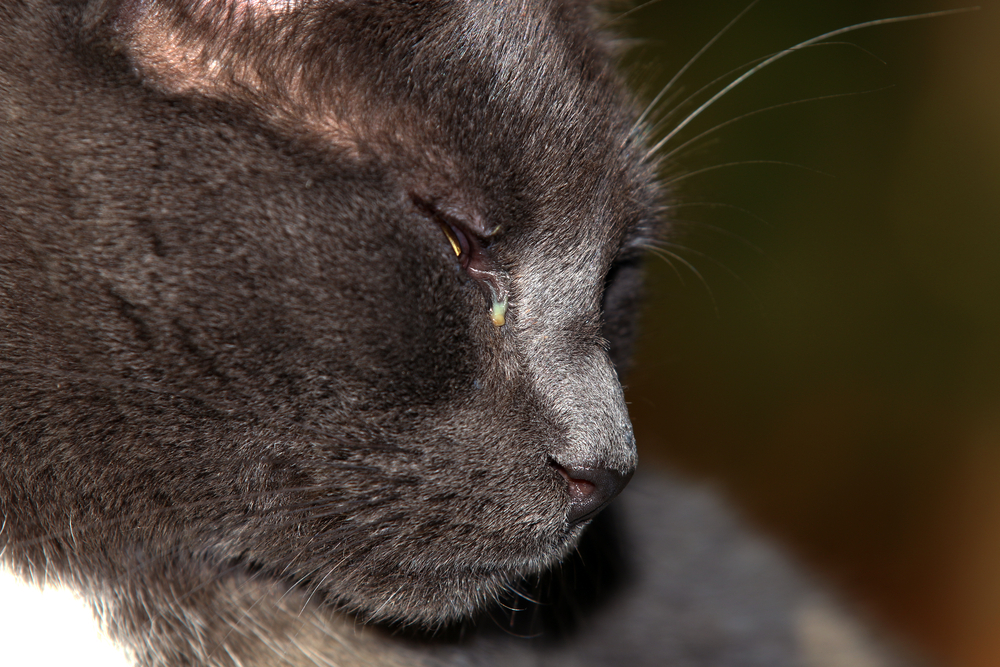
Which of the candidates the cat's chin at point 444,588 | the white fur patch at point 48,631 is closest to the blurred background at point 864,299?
the cat's chin at point 444,588

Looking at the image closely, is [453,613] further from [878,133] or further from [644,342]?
[878,133]

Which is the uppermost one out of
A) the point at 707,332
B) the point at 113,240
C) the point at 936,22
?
the point at 936,22

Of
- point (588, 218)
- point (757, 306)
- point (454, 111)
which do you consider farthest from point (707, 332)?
point (454, 111)

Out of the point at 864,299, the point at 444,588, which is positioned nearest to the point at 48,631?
the point at 444,588

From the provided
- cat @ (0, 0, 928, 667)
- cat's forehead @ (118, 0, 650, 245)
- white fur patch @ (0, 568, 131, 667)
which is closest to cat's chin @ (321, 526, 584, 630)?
cat @ (0, 0, 928, 667)

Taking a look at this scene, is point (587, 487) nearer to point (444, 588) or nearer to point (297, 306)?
point (444, 588)

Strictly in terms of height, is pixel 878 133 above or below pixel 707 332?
above

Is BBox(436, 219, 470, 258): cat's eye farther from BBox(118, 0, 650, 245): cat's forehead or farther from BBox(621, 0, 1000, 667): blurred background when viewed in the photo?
BBox(621, 0, 1000, 667): blurred background
